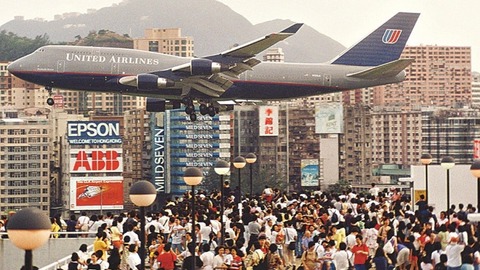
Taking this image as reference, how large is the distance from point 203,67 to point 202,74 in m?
0.32

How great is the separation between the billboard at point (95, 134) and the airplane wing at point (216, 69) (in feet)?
290

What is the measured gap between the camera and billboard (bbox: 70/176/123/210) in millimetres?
128125

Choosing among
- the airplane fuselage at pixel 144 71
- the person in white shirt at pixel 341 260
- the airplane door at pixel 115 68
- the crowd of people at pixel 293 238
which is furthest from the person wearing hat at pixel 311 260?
the airplane door at pixel 115 68

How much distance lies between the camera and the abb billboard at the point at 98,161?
13925 centimetres

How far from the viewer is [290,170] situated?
638 ft

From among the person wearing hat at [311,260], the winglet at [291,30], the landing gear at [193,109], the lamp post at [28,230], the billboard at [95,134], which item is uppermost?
the winglet at [291,30]

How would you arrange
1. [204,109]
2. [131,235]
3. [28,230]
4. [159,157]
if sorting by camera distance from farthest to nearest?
[159,157], [204,109], [131,235], [28,230]

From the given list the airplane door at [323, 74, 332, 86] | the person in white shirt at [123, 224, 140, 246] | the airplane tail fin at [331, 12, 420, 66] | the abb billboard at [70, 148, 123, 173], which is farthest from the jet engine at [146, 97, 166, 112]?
the abb billboard at [70, 148, 123, 173]

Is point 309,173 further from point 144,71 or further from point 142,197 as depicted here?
point 142,197

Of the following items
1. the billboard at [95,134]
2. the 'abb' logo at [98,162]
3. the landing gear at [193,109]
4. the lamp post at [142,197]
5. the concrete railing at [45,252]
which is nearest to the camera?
the lamp post at [142,197]

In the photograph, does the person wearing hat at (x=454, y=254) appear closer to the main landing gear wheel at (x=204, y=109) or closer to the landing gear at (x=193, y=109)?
the landing gear at (x=193, y=109)

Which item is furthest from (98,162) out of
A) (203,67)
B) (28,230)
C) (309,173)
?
(28,230)

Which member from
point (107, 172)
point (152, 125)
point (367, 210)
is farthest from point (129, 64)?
point (152, 125)

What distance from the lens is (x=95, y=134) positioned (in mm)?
146000
